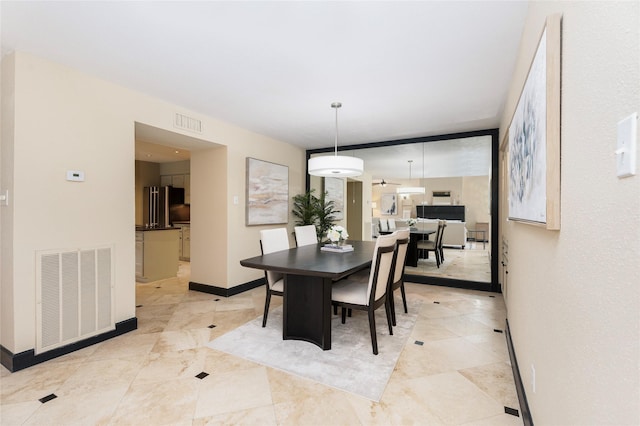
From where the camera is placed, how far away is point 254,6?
186 centimetres

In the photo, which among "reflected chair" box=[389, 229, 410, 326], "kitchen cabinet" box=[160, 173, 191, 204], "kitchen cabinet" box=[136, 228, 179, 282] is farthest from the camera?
"kitchen cabinet" box=[160, 173, 191, 204]

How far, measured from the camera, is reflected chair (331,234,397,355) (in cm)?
253

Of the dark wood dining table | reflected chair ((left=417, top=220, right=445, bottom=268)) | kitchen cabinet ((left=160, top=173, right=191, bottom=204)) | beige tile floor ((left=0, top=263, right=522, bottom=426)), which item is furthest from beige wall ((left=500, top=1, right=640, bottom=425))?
kitchen cabinet ((left=160, top=173, right=191, bottom=204))

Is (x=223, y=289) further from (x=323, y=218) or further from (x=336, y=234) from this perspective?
(x=323, y=218)

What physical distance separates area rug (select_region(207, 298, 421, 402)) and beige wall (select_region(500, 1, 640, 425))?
1.15 metres

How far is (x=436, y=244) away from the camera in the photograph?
16.9 ft

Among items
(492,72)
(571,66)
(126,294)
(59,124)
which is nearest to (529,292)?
(571,66)

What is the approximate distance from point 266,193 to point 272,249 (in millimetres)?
1709

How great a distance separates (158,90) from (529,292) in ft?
12.0

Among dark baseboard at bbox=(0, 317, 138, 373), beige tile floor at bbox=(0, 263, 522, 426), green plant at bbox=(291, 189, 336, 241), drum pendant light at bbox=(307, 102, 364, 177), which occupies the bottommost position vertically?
beige tile floor at bbox=(0, 263, 522, 426)

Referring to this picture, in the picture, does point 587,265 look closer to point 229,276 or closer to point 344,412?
point 344,412

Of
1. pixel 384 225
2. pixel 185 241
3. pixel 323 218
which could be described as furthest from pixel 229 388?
pixel 185 241

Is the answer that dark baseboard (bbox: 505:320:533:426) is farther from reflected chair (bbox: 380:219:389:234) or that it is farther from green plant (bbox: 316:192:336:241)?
green plant (bbox: 316:192:336:241)

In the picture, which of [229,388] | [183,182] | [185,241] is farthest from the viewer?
[183,182]
